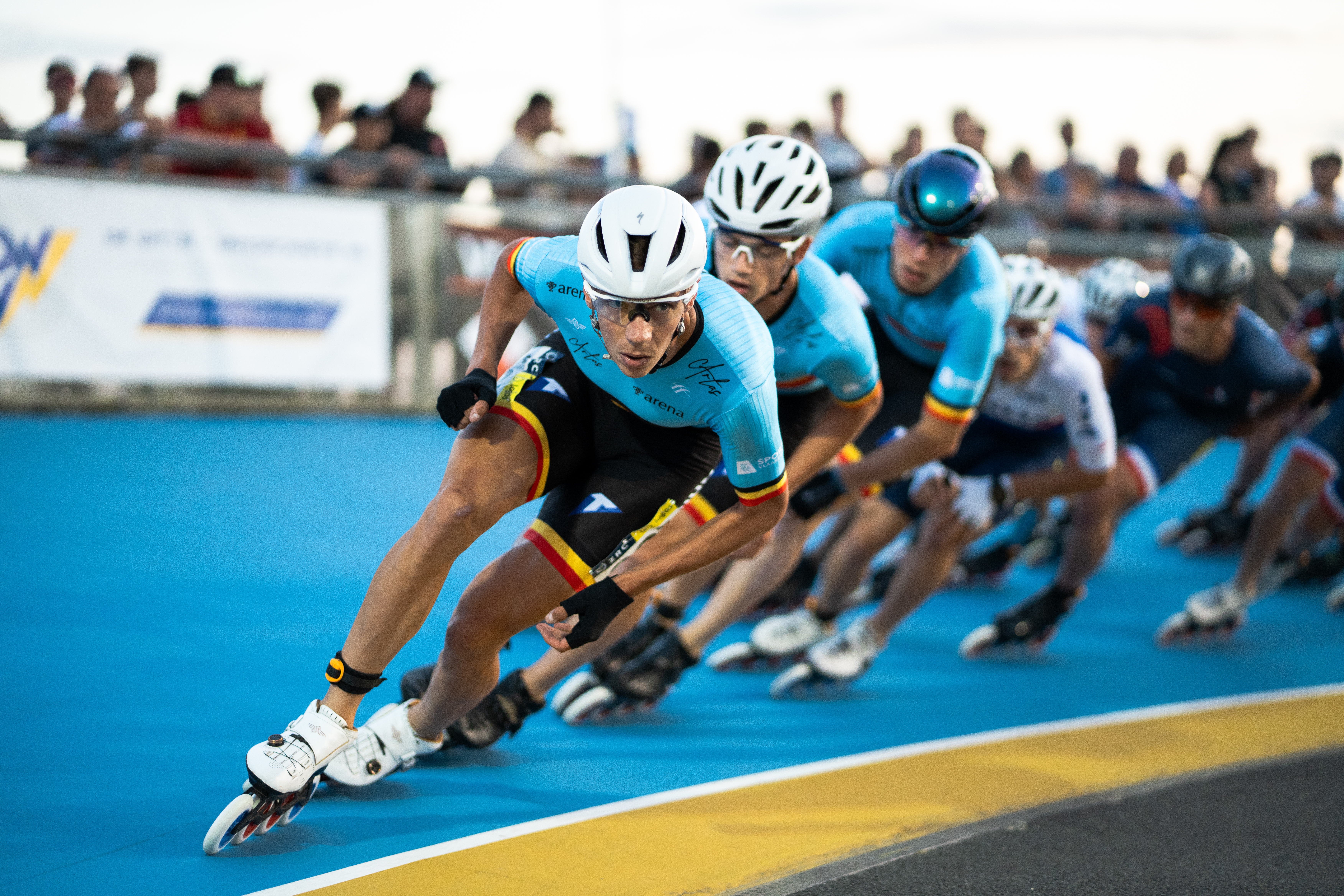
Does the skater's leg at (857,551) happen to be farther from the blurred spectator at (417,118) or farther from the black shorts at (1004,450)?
the blurred spectator at (417,118)

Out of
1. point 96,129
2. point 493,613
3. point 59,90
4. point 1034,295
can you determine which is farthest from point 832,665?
point 59,90

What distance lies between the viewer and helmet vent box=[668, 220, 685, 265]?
308 centimetres

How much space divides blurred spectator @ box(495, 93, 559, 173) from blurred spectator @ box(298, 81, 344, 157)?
4.67 feet

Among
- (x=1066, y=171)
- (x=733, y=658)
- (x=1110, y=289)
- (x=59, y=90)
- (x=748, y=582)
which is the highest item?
(x=59, y=90)

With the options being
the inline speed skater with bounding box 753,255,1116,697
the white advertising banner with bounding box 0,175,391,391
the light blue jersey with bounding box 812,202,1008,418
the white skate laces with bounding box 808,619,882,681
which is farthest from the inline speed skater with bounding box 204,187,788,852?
the white advertising banner with bounding box 0,175,391,391

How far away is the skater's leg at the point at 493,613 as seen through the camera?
11.5 feet

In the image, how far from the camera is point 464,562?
6.69 m

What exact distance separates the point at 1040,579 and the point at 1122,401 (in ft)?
4.15

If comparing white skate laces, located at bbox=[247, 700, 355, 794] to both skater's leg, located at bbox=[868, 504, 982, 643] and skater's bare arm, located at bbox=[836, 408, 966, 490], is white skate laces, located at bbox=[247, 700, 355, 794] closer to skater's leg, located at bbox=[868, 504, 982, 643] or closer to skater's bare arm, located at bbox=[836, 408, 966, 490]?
skater's bare arm, located at bbox=[836, 408, 966, 490]

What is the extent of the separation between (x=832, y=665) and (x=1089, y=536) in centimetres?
Result: 172

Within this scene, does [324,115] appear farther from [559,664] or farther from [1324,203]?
[1324,203]

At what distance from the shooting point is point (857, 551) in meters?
5.46

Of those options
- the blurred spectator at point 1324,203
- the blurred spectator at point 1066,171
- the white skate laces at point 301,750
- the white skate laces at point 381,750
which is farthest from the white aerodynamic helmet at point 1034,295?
the blurred spectator at point 1324,203

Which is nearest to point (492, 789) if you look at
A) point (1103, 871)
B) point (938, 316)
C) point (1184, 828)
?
point (1103, 871)
